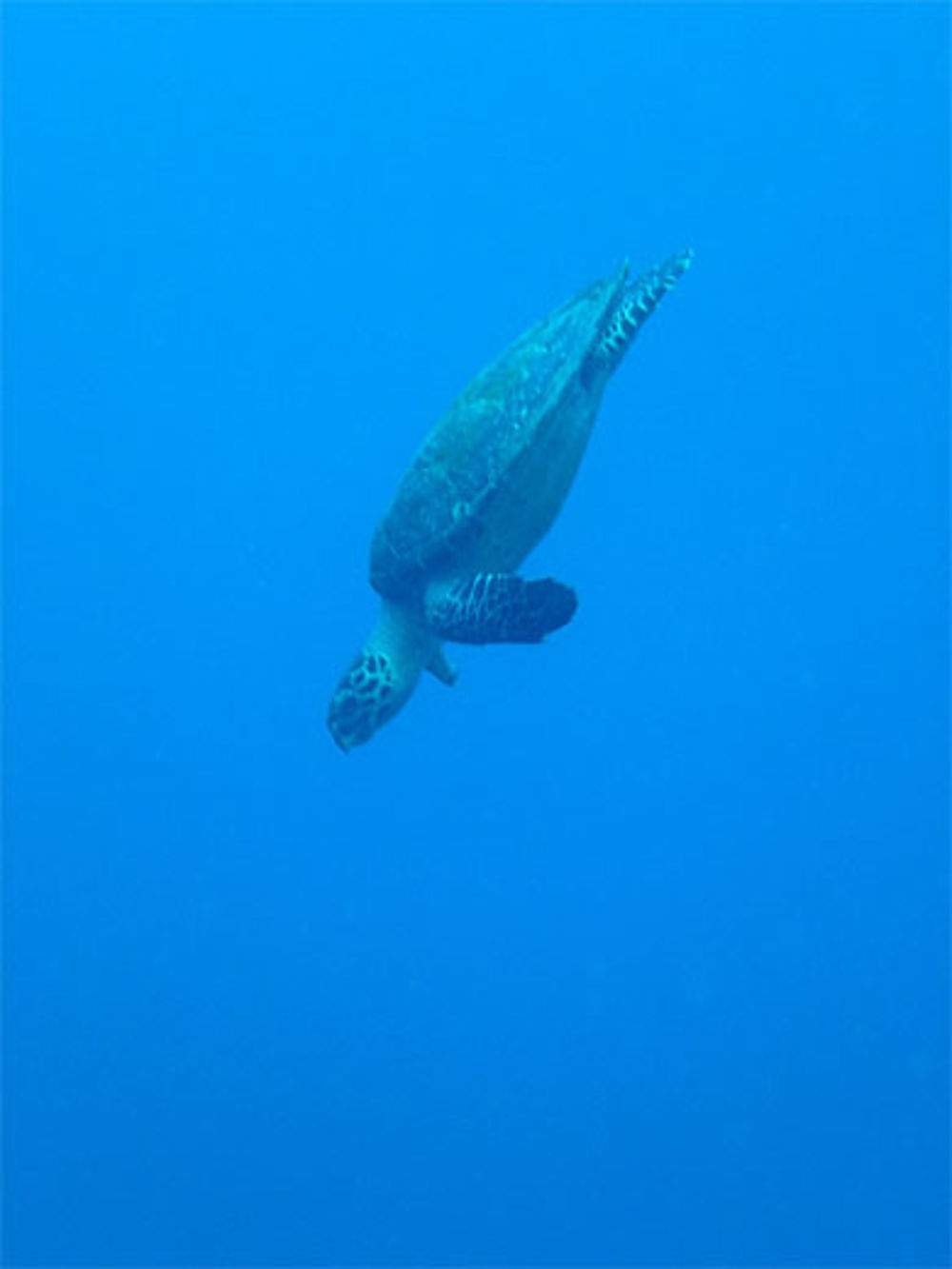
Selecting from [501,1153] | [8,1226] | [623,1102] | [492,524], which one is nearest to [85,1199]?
[8,1226]

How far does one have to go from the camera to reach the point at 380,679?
611cm

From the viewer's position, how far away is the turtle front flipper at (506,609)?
5.45 meters

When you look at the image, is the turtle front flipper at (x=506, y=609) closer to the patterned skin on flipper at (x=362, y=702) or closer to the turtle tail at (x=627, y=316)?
the patterned skin on flipper at (x=362, y=702)

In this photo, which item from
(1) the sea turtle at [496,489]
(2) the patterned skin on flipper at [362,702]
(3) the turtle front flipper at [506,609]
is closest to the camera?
(3) the turtle front flipper at [506,609]

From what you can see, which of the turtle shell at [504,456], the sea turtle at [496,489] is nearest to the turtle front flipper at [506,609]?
the sea turtle at [496,489]

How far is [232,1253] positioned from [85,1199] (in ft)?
4.89

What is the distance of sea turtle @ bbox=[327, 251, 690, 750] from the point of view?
5730 mm

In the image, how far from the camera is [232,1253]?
472 inches

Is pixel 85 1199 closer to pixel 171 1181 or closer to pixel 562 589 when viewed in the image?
pixel 171 1181

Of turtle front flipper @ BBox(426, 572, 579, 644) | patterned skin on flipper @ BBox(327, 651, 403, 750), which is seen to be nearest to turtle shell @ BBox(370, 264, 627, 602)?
turtle front flipper @ BBox(426, 572, 579, 644)

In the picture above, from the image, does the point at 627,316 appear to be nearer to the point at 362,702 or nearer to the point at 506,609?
the point at 506,609

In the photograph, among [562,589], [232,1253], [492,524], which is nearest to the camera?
[562,589]

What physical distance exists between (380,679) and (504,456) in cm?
110

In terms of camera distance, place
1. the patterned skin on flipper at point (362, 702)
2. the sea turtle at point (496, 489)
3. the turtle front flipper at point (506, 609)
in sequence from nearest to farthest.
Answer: the turtle front flipper at point (506, 609) < the sea turtle at point (496, 489) < the patterned skin on flipper at point (362, 702)
